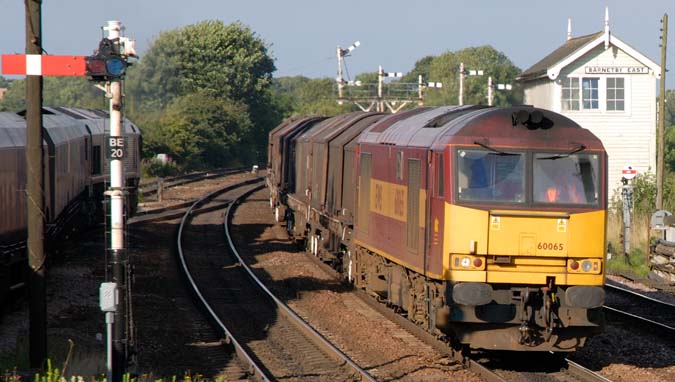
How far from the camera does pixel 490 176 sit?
1309 cm

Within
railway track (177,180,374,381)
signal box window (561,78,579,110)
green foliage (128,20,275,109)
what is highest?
green foliage (128,20,275,109)

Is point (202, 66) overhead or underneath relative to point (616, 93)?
overhead

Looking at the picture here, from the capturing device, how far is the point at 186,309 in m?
18.6

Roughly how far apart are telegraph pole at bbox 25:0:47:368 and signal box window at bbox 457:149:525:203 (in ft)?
17.4

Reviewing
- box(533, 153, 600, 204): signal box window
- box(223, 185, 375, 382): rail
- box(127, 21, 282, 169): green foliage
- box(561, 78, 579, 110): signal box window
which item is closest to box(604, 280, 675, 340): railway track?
box(533, 153, 600, 204): signal box window

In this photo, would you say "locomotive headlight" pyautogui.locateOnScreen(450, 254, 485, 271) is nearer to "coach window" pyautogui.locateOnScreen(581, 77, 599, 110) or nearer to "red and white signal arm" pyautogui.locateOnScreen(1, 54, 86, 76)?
"red and white signal arm" pyautogui.locateOnScreen(1, 54, 86, 76)

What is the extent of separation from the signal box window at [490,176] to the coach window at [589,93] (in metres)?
26.4

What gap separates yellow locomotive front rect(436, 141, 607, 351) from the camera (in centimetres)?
1285

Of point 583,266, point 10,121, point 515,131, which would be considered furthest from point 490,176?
point 10,121

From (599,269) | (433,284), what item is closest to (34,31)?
(433,284)

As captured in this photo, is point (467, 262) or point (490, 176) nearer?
point (467, 262)

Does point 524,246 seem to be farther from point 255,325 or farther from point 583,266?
point 255,325

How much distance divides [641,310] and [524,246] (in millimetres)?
6905

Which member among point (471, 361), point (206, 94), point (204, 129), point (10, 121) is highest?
point (206, 94)
